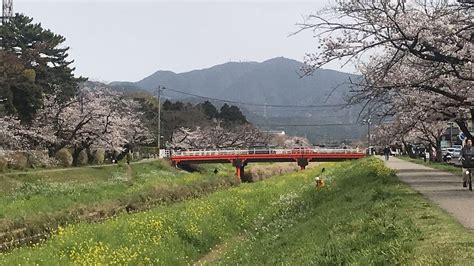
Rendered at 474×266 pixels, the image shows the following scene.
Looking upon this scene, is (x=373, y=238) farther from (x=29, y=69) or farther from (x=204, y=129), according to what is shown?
(x=204, y=129)

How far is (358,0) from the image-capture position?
43.1 feet

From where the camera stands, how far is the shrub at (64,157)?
4488cm

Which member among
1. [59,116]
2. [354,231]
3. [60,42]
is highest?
[60,42]

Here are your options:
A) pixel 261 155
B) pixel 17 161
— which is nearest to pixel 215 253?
pixel 17 161

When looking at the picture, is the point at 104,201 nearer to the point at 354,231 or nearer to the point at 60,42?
the point at 354,231

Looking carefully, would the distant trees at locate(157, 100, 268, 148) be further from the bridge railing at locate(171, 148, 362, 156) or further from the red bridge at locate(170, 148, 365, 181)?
the red bridge at locate(170, 148, 365, 181)

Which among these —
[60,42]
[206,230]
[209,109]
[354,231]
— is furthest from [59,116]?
[209,109]

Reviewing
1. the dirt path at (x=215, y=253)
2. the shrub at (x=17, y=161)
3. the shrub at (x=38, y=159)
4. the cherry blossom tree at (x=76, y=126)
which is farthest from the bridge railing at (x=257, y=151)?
the dirt path at (x=215, y=253)

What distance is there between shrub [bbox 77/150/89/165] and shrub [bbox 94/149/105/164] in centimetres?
154

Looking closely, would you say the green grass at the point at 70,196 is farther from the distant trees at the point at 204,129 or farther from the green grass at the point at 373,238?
the distant trees at the point at 204,129

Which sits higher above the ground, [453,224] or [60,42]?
[60,42]

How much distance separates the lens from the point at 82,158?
49250 millimetres

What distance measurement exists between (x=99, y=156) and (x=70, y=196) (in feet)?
94.0

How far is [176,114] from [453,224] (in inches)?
2755
